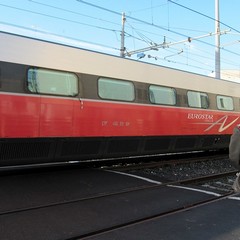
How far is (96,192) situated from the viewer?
8.09m

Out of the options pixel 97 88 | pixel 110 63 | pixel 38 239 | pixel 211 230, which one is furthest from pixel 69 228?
pixel 110 63

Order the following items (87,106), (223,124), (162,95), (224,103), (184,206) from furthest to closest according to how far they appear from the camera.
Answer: (224,103), (223,124), (162,95), (87,106), (184,206)

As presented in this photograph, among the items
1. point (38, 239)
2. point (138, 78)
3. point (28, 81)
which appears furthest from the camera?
point (138, 78)

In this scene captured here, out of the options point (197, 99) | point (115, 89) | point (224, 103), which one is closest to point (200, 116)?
point (197, 99)

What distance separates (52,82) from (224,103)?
8.31 m

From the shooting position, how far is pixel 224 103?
15750mm

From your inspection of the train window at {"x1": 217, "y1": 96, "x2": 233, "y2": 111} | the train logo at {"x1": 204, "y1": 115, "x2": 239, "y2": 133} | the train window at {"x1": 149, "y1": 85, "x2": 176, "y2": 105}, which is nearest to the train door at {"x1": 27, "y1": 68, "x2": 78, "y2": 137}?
the train window at {"x1": 149, "y1": 85, "x2": 176, "y2": 105}

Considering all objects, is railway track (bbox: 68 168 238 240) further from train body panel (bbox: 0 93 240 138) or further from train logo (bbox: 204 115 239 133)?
train logo (bbox: 204 115 239 133)

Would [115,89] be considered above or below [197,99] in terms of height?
above

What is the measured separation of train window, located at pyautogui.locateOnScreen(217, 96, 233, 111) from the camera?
15.4m

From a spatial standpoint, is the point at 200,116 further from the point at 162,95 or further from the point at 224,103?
the point at 162,95

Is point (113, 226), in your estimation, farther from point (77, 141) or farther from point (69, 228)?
point (77, 141)

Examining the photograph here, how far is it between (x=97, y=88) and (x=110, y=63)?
2.84 feet

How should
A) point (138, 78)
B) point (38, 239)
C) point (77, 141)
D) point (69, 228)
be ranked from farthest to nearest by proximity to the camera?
point (138, 78) < point (77, 141) < point (69, 228) < point (38, 239)
